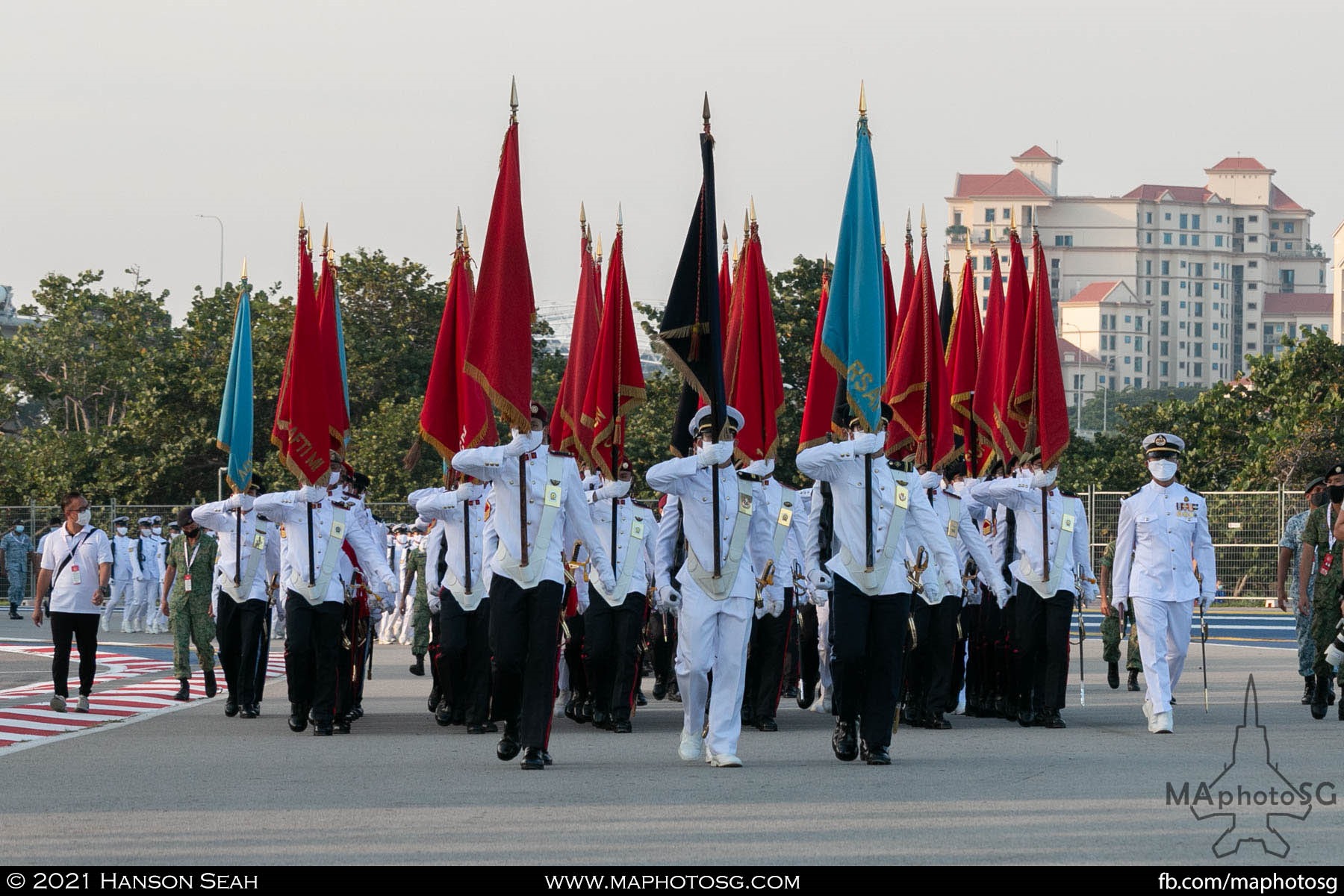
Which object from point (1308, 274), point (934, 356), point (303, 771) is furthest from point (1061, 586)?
point (1308, 274)

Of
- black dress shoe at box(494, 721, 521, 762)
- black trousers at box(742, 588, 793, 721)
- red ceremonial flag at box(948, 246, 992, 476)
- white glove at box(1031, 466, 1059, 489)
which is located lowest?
black dress shoe at box(494, 721, 521, 762)

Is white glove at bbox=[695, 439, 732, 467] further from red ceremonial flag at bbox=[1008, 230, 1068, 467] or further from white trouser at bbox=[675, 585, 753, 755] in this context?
red ceremonial flag at bbox=[1008, 230, 1068, 467]

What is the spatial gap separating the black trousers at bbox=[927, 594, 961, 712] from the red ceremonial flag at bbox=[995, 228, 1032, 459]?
193cm

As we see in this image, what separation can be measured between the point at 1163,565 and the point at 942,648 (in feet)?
6.26

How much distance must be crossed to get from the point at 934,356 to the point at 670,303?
4.97m

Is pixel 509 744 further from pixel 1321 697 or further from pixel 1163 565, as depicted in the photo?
pixel 1321 697

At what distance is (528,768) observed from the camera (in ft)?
38.3

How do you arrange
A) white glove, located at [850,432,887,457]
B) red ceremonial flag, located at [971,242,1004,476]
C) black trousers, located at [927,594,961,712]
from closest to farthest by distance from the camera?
white glove, located at [850,432,887,457], black trousers, located at [927,594,961,712], red ceremonial flag, located at [971,242,1004,476]

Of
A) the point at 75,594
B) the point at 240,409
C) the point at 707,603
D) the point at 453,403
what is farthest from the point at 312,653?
the point at 707,603

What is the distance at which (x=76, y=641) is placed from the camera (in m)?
16.7

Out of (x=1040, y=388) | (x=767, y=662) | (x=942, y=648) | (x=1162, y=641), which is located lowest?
(x=767, y=662)

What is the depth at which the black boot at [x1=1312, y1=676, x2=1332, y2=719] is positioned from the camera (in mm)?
15508

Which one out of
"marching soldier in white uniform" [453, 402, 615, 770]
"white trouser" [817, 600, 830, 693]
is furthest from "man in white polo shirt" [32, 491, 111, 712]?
"white trouser" [817, 600, 830, 693]

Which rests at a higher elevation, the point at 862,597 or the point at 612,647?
the point at 862,597
